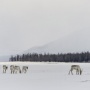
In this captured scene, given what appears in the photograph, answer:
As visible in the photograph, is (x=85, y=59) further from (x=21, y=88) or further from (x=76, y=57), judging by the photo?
(x=21, y=88)

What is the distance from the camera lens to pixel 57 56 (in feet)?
248

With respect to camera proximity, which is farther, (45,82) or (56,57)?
(56,57)

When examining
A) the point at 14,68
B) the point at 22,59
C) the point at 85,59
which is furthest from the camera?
the point at 22,59

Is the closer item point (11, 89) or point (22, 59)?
point (11, 89)

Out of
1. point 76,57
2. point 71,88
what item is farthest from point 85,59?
point 71,88

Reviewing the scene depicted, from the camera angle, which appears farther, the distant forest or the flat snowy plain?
the distant forest

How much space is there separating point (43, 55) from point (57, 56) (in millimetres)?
2958

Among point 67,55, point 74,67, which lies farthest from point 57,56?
point 74,67

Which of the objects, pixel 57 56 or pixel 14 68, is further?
pixel 57 56

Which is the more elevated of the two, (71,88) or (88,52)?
(88,52)

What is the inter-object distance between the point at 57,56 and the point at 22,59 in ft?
24.2

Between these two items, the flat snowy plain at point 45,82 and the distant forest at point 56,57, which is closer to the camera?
the flat snowy plain at point 45,82

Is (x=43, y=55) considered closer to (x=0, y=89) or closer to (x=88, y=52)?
(x=88, y=52)

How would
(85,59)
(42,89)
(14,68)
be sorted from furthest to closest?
(85,59) < (14,68) < (42,89)
